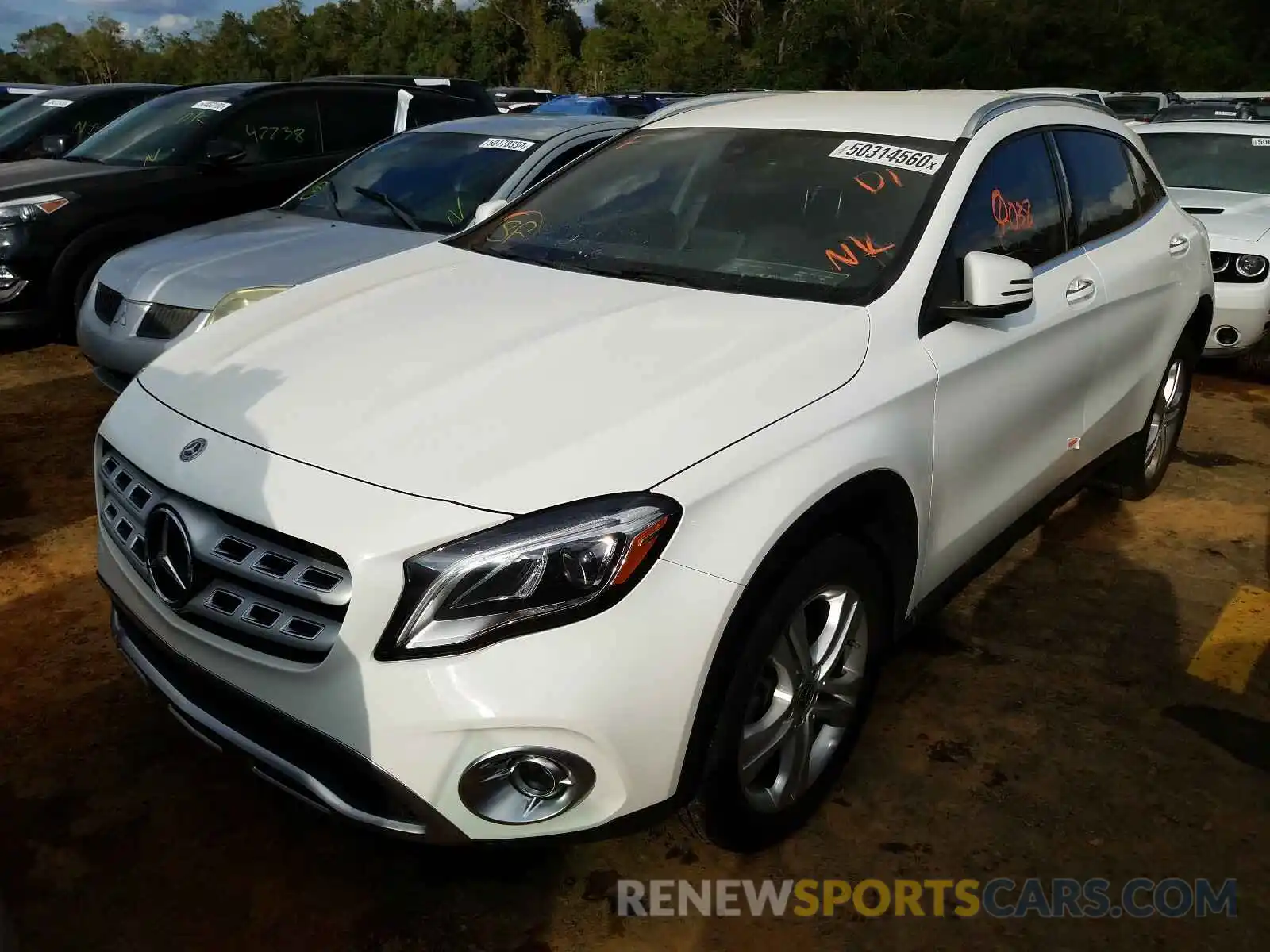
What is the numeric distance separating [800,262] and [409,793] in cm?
173

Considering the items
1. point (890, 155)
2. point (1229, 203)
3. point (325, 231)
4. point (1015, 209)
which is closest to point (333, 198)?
point (325, 231)

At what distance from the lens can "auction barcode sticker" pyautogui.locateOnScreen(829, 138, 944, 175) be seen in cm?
294

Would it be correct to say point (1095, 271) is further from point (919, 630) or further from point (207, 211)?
point (207, 211)

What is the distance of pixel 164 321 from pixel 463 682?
362 centimetres

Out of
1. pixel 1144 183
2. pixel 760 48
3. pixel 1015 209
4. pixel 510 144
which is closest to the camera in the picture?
pixel 1015 209

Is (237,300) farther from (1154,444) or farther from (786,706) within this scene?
(1154,444)

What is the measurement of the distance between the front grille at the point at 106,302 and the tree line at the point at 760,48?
95.8 ft

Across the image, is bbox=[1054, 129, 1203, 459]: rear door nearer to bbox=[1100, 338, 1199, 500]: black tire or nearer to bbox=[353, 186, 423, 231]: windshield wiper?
bbox=[1100, 338, 1199, 500]: black tire

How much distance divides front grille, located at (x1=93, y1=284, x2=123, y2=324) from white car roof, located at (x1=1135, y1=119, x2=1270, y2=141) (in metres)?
6.84

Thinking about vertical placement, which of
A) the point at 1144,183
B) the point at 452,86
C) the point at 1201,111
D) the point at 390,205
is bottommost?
the point at 390,205

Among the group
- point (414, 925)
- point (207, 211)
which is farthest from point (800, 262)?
point (207, 211)

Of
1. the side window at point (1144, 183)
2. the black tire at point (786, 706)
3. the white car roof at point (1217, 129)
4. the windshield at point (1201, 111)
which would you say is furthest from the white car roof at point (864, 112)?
the windshield at point (1201, 111)

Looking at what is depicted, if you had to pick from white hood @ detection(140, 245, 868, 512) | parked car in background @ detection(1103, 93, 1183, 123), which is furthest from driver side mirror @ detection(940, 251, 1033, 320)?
parked car in background @ detection(1103, 93, 1183, 123)

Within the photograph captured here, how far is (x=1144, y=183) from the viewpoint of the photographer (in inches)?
163
